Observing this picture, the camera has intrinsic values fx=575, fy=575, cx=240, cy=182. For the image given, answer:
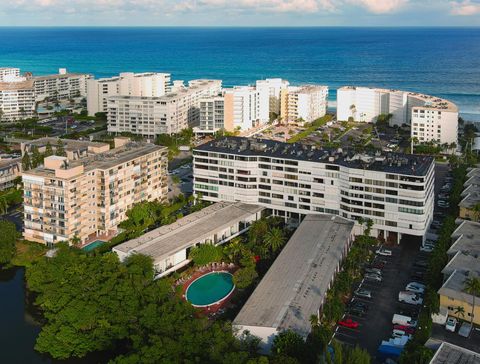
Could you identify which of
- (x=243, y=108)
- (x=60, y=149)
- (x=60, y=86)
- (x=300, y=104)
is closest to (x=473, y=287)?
(x=60, y=149)

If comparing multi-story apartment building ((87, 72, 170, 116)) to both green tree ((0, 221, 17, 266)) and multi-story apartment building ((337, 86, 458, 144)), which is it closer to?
multi-story apartment building ((337, 86, 458, 144))

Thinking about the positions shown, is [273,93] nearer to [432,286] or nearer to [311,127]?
[311,127]

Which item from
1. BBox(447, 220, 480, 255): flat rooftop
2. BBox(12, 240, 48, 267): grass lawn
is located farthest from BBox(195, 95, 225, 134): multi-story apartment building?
BBox(447, 220, 480, 255): flat rooftop

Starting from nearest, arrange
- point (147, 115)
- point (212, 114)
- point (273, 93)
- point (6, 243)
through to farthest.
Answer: point (6, 243), point (147, 115), point (212, 114), point (273, 93)

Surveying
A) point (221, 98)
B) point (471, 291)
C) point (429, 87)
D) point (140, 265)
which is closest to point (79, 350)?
point (140, 265)

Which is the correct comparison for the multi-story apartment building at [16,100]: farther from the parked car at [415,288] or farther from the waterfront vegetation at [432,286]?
the parked car at [415,288]

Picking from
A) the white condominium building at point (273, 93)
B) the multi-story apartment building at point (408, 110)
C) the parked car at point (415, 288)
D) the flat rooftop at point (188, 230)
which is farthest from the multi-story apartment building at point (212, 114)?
the parked car at point (415, 288)
